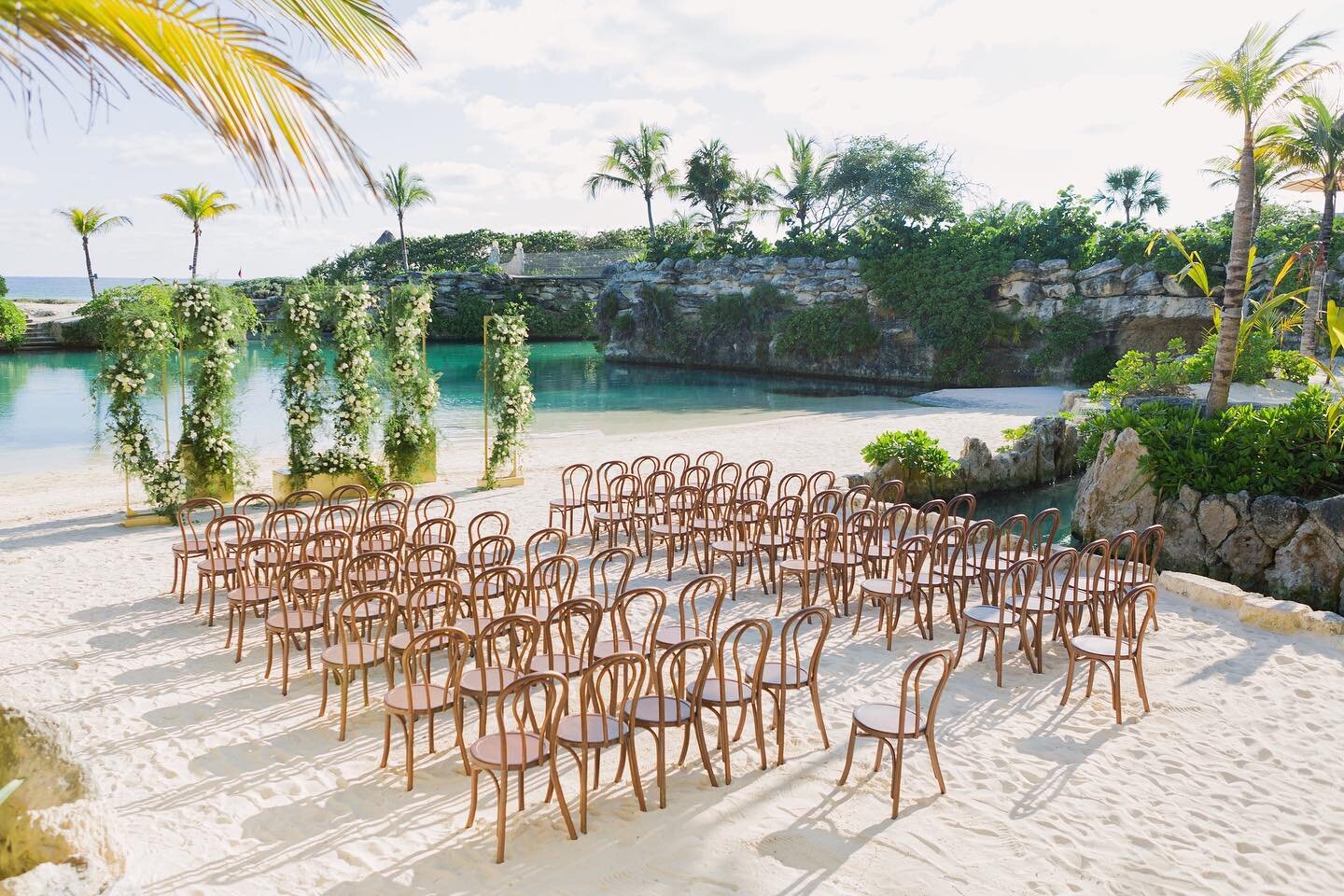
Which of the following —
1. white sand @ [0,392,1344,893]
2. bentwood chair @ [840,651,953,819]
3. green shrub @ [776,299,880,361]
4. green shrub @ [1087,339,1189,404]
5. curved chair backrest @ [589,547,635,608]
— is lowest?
white sand @ [0,392,1344,893]

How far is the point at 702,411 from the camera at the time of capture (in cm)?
2681

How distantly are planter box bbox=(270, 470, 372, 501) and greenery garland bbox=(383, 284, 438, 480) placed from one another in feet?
2.40

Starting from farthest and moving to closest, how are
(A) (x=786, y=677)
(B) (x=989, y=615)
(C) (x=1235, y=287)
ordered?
(C) (x=1235, y=287)
(B) (x=989, y=615)
(A) (x=786, y=677)

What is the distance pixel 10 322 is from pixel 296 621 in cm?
4120

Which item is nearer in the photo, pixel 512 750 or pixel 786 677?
pixel 512 750

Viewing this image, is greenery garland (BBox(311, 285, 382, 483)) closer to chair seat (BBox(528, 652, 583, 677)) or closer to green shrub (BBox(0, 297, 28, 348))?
chair seat (BBox(528, 652, 583, 677))

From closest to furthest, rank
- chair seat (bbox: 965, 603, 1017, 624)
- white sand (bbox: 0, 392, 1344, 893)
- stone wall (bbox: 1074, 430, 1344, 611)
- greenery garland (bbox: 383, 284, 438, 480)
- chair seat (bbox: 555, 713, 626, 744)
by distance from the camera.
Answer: white sand (bbox: 0, 392, 1344, 893) < chair seat (bbox: 555, 713, 626, 744) < chair seat (bbox: 965, 603, 1017, 624) < stone wall (bbox: 1074, 430, 1344, 611) < greenery garland (bbox: 383, 284, 438, 480)

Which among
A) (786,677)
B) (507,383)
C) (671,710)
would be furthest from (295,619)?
(507,383)

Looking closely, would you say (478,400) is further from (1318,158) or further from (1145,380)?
(1318,158)

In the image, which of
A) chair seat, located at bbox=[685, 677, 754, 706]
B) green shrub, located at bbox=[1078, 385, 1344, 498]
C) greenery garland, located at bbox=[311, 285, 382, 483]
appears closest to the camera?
chair seat, located at bbox=[685, 677, 754, 706]

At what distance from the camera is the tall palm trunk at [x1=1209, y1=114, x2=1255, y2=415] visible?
11.3 m

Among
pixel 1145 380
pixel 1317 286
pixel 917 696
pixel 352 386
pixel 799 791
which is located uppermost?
pixel 1317 286

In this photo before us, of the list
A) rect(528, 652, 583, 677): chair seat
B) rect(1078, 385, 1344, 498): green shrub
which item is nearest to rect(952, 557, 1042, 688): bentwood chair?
rect(528, 652, 583, 677): chair seat

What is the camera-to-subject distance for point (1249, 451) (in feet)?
33.0
